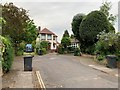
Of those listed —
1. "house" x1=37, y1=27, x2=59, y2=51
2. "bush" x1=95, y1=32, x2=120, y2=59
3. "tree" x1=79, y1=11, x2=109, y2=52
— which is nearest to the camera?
"bush" x1=95, y1=32, x2=120, y2=59

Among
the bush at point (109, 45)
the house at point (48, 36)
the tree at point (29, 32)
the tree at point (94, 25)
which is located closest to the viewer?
the bush at point (109, 45)

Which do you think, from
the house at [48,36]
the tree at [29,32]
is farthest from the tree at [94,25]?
the house at [48,36]

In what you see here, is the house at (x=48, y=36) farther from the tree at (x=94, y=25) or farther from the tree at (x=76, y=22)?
the tree at (x=94, y=25)

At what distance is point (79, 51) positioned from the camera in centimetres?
4266

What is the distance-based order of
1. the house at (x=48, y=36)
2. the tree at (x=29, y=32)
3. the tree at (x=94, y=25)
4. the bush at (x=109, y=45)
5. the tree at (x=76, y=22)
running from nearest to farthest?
the bush at (x=109, y=45) → the tree at (x=94, y=25) → the tree at (x=76, y=22) → the tree at (x=29, y=32) → the house at (x=48, y=36)

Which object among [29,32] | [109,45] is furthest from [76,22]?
[109,45]

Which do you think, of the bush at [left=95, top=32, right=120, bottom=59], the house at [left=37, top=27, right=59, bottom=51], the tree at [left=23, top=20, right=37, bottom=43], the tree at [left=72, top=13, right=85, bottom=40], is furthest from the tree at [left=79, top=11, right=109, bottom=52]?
the house at [left=37, top=27, right=59, bottom=51]

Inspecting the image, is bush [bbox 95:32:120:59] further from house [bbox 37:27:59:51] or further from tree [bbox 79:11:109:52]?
house [bbox 37:27:59:51]

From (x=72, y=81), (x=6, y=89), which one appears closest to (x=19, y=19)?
(x=72, y=81)

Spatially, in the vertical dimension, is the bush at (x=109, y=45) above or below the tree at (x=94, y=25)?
below

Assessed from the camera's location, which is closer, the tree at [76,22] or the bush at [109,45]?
the bush at [109,45]

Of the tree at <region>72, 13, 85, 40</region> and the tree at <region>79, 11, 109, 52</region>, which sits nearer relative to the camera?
the tree at <region>79, 11, 109, 52</region>

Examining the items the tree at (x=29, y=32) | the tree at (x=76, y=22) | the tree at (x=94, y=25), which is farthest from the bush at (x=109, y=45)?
the tree at (x=29, y=32)

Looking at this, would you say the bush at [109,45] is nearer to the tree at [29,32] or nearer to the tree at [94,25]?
the tree at [94,25]
